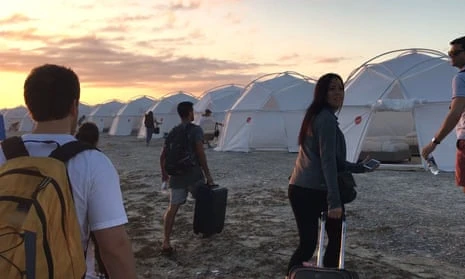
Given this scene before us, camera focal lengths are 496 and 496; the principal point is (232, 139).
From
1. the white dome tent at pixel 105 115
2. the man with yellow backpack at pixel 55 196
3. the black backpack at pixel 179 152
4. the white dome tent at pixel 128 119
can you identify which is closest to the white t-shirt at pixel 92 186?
the man with yellow backpack at pixel 55 196

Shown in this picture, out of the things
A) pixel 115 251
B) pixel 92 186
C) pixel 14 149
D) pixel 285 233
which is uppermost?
pixel 14 149

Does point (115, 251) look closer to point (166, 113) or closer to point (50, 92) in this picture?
point (50, 92)

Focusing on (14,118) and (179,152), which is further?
(14,118)

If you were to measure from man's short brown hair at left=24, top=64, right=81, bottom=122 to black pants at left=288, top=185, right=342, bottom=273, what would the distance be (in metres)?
2.50

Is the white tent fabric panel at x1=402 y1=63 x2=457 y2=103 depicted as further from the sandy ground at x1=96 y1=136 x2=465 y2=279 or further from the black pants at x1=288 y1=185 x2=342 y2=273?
the black pants at x1=288 y1=185 x2=342 y2=273

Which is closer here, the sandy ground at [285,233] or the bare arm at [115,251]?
the bare arm at [115,251]

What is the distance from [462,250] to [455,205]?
3369 mm

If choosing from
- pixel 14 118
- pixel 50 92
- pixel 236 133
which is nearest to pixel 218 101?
pixel 236 133

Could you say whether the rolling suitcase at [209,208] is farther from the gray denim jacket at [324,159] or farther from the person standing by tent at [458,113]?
the person standing by tent at [458,113]

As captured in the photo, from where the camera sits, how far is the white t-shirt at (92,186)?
1.91 metres

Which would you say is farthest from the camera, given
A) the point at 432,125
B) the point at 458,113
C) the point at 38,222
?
the point at 432,125

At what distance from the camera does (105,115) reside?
5744 centimetres

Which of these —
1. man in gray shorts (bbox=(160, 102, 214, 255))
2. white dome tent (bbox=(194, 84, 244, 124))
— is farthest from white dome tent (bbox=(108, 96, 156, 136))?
man in gray shorts (bbox=(160, 102, 214, 255))

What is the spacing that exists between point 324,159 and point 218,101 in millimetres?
31299
